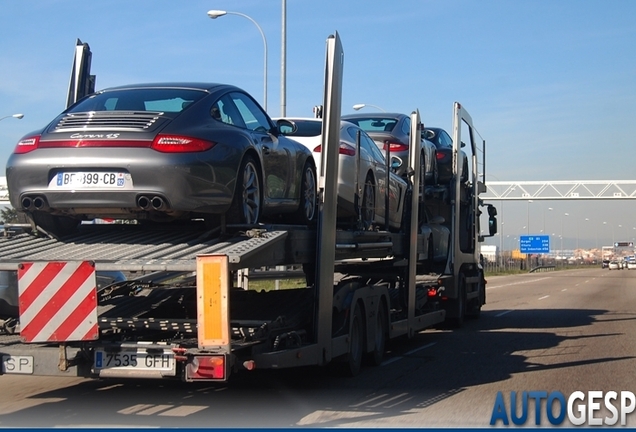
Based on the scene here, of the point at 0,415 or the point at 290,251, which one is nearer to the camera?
the point at 0,415

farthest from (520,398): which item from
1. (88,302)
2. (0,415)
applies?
(0,415)

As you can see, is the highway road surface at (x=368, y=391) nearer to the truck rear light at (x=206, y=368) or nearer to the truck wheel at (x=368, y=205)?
the truck rear light at (x=206, y=368)

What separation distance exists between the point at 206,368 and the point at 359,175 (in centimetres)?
410

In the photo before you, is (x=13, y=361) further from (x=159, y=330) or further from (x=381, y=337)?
(x=381, y=337)

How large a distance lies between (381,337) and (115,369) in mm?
4387

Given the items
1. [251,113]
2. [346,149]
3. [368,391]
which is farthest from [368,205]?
[368,391]

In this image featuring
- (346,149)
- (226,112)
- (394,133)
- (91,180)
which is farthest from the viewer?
(394,133)

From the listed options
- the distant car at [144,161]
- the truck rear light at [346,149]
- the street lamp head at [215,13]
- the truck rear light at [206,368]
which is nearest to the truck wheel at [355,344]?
the truck rear light at [346,149]

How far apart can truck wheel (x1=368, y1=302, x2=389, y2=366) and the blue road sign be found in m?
74.4

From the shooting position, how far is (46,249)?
25.9ft

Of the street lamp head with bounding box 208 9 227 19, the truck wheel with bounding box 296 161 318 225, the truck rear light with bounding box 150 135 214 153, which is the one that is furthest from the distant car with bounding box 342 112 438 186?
the street lamp head with bounding box 208 9 227 19

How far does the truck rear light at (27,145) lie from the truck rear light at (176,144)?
1.12 meters

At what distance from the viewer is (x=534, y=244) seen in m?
84.0

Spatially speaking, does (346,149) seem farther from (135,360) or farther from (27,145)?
(135,360)
